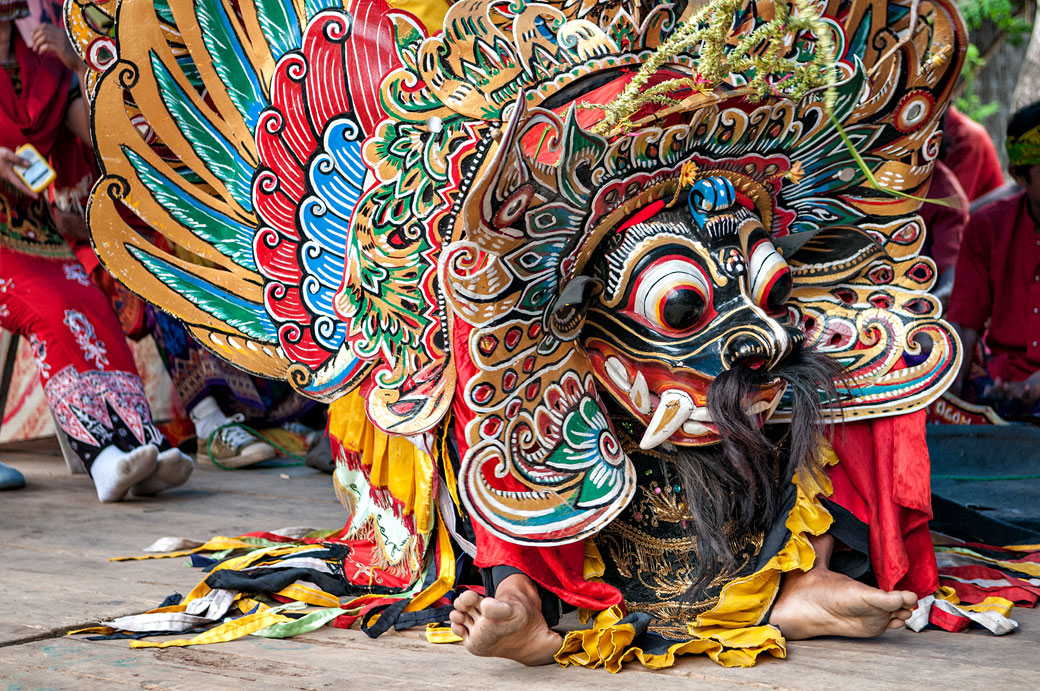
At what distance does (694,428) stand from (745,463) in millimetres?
102

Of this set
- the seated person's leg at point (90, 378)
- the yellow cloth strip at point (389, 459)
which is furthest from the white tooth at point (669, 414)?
the seated person's leg at point (90, 378)

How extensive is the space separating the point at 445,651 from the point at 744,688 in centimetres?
50

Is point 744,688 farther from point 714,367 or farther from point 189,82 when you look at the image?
point 189,82

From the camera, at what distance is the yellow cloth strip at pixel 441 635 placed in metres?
1.72

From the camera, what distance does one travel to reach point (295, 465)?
3652 mm

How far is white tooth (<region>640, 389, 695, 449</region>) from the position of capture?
5.57 ft

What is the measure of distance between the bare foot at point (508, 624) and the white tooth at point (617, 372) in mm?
372

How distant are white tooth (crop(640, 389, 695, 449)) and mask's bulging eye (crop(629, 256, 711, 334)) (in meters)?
0.11

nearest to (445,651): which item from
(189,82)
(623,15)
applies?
(623,15)

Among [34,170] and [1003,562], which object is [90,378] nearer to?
[34,170]

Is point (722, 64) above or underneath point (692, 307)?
above

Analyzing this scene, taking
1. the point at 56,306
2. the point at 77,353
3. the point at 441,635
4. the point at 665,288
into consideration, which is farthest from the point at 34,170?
the point at 665,288

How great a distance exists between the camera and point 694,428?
1715 millimetres

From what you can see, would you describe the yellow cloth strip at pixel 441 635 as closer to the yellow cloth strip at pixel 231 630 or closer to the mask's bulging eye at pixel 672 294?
the yellow cloth strip at pixel 231 630
